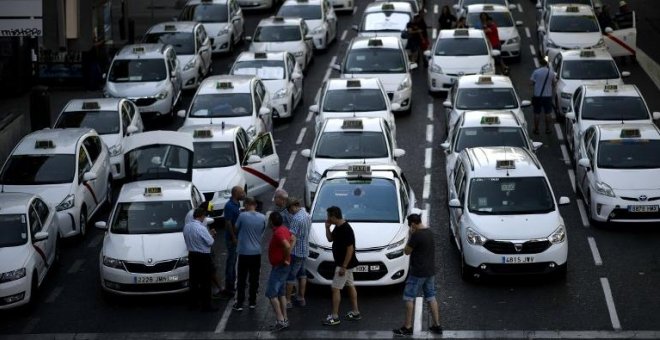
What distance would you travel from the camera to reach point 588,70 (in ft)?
113

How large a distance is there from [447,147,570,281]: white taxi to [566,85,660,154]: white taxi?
5008 mm

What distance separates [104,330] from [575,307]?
7.00 metres

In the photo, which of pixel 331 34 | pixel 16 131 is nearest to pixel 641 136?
pixel 16 131

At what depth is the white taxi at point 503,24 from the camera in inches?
1596

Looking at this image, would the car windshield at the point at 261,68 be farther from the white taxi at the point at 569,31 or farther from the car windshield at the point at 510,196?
the car windshield at the point at 510,196

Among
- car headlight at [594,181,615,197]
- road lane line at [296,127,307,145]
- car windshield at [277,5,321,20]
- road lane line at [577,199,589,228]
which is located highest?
car windshield at [277,5,321,20]

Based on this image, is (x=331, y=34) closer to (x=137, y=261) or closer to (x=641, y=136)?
(x=641, y=136)

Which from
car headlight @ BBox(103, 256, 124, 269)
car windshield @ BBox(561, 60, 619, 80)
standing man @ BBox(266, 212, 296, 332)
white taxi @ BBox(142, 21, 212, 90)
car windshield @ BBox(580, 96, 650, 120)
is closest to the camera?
standing man @ BBox(266, 212, 296, 332)

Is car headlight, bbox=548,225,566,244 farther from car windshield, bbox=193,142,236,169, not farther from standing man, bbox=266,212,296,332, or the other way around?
car windshield, bbox=193,142,236,169

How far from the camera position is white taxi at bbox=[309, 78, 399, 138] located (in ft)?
104

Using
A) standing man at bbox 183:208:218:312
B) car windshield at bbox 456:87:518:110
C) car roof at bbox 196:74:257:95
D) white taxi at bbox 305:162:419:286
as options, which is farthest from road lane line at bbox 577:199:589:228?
car roof at bbox 196:74:257:95

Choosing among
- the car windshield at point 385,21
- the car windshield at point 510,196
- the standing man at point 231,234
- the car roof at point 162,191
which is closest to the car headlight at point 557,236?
the car windshield at point 510,196

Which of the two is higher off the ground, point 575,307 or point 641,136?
point 641,136

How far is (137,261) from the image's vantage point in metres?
22.1
